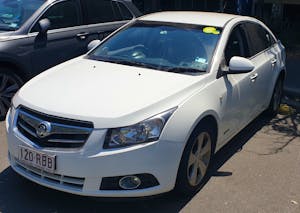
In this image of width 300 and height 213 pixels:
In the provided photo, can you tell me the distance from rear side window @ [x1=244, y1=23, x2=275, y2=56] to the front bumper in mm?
2325

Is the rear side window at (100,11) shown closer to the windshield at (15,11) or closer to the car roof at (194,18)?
the windshield at (15,11)

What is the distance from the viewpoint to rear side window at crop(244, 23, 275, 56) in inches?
217

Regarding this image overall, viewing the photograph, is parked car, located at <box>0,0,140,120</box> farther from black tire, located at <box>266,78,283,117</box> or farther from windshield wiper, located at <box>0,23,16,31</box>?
black tire, located at <box>266,78,283,117</box>

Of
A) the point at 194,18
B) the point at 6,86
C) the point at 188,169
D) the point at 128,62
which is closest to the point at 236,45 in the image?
the point at 194,18

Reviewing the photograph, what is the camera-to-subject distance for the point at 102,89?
4016mm

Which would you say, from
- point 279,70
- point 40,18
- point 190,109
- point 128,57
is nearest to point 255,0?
point 279,70

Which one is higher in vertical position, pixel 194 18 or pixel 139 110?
pixel 194 18

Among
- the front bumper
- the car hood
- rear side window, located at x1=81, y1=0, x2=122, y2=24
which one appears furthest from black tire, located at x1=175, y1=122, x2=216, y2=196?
rear side window, located at x1=81, y1=0, x2=122, y2=24

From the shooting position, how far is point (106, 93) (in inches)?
155

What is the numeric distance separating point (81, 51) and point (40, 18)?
80cm

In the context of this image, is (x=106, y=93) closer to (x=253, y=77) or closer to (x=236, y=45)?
(x=236, y=45)

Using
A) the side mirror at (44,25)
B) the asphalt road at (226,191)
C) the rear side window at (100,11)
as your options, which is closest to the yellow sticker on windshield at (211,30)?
the asphalt road at (226,191)

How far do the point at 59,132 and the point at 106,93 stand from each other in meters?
0.57

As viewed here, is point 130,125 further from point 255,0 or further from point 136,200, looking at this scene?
point 255,0
